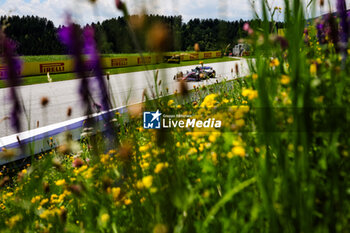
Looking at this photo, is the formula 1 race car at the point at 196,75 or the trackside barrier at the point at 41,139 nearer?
the formula 1 race car at the point at 196,75

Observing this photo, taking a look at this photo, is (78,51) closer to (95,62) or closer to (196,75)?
(95,62)

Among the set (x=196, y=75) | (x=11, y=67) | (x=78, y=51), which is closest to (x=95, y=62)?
(x=78, y=51)

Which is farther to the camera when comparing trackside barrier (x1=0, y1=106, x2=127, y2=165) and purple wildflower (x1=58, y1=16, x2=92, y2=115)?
trackside barrier (x1=0, y1=106, x2=127, y2=165)

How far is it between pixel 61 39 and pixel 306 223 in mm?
984

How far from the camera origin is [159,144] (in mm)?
830

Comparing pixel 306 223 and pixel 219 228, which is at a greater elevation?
pixel 306 223

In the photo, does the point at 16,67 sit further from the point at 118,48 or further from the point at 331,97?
the point at 331,97

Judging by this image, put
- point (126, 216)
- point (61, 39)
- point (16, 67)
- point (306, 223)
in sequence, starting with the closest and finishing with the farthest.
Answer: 1. point (306, 223)
2. point (61, 39)
3. point (16, 67)
4. point (126, 216)

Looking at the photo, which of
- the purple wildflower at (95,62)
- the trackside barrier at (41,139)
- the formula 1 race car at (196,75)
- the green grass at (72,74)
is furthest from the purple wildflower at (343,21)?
the trackside barrier at (41,139)

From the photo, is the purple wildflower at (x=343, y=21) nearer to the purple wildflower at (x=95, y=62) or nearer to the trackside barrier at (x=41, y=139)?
the purple wildflower at (x=95, y=62)

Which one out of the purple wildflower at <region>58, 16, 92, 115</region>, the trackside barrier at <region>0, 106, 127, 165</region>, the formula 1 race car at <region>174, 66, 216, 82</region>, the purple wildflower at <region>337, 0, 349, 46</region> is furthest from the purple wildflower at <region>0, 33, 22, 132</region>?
the trackside barrier at <region>0, 106, 127, 165</region>

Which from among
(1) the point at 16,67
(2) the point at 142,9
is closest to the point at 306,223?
(2) the point at 142,9

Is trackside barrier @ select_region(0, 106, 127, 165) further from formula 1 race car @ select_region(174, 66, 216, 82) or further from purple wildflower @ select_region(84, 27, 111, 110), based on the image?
purple wildflower @ select_region(84, 27, 111, 110)

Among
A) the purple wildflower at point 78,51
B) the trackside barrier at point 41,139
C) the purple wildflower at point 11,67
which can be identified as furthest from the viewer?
the trackside barrier at point 41,139
